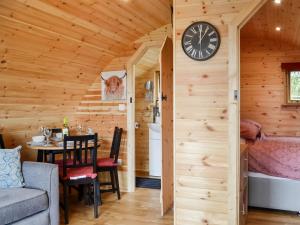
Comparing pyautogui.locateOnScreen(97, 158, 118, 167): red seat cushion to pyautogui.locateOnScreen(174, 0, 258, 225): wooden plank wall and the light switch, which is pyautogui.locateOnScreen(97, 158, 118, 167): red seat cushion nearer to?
the light switch

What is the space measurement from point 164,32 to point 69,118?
2065 millimetres

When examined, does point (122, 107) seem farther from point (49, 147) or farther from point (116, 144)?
point (49, 147)

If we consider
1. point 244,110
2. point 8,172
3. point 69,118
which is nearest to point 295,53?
point 244,110

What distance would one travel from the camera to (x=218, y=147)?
278cm

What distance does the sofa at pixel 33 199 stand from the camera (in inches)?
100

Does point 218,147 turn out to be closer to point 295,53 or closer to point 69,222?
point 69,222

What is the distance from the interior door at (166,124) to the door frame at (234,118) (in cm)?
104

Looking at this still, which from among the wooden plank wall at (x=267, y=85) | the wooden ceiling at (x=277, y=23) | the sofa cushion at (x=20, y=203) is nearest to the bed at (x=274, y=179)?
the wooden plank wall at (x=267, y=85)

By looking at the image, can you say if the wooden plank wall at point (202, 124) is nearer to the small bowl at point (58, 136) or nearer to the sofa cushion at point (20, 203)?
the sofa cushion at point (20, 203)

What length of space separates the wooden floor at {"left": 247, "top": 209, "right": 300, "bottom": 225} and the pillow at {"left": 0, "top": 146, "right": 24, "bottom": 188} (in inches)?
99.3

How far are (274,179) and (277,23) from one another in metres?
2.23

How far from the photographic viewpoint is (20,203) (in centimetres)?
260

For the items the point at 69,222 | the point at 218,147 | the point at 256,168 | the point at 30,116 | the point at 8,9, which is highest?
the point at 8,9

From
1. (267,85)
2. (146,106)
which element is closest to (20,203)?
(146,106)
